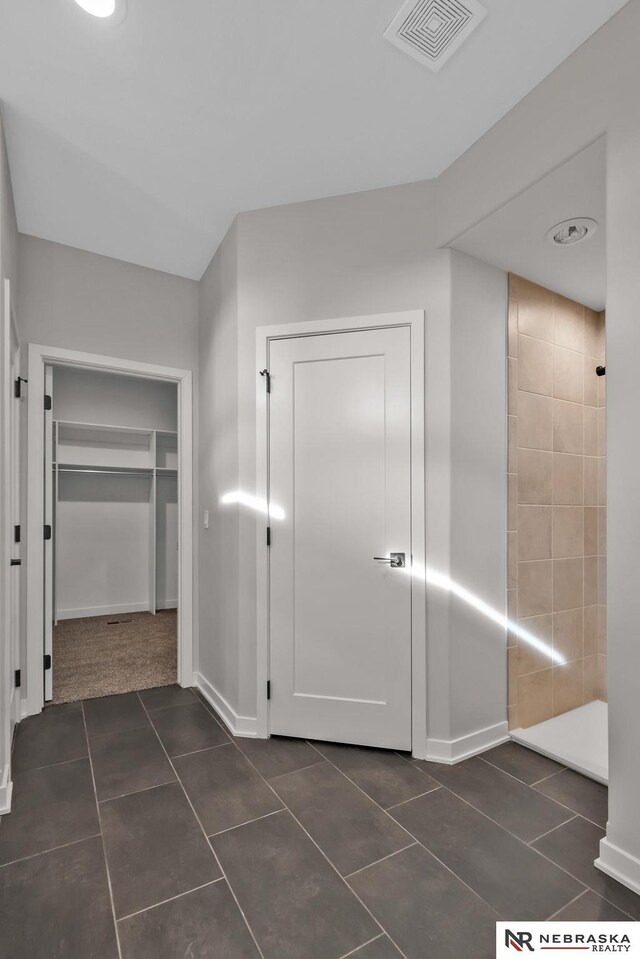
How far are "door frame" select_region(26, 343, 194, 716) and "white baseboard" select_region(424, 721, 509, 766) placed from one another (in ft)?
5.71

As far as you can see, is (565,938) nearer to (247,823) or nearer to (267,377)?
(247,823)

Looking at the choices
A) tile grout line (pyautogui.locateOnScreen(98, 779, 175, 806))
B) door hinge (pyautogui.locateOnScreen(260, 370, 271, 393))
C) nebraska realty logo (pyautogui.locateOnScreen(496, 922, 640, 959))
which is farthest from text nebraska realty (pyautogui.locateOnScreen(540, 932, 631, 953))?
door hinge (pyautogui.locateOnScreen(260, 370, 271, 393))

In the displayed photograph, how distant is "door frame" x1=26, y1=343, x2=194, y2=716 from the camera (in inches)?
113

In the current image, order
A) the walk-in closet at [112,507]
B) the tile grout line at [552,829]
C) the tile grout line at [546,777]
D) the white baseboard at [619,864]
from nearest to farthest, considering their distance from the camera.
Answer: the white baseboard at [619,864], the tile grout line at [552,829], the tile grout line at [546,777], the walk-in closet at [112,507]

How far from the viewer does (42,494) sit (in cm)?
295

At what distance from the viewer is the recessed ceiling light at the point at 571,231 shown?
220cm

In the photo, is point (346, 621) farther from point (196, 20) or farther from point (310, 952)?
point (196, 20)

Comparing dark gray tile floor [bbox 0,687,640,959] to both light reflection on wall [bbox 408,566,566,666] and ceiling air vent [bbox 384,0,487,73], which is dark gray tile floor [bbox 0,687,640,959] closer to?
light reflection on wall [bbox 408,566,566,666]

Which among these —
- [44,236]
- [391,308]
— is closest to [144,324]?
[44,236]

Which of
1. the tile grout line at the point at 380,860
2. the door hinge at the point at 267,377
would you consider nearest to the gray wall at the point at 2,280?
the door hinge at the point at 267,377

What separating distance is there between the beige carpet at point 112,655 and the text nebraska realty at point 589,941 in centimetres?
263

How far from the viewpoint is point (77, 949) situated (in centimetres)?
138

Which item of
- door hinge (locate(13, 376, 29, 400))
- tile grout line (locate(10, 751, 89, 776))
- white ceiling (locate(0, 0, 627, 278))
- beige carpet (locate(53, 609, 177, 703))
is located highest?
white ceiling (locate(0, 0, 627, 278))

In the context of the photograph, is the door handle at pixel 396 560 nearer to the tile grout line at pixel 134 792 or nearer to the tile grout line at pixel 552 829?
the tile grout line at pixel 552 829
